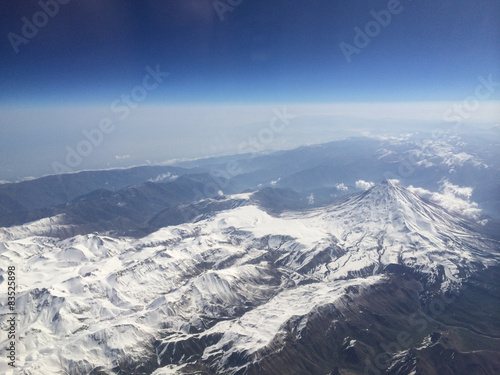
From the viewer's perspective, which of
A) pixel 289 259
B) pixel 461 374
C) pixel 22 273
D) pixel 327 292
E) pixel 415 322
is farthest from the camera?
pixel 289 259

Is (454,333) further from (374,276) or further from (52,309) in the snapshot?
(52,309)

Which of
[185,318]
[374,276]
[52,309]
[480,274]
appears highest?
[52,309]

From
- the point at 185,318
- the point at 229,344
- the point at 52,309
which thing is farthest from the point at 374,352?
the point at 52,309

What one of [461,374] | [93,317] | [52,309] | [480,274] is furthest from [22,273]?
[480,274]

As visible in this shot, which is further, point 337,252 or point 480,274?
point 337,252

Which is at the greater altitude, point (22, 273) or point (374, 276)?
point (22, 273)

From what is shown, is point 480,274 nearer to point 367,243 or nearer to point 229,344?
point 367,243

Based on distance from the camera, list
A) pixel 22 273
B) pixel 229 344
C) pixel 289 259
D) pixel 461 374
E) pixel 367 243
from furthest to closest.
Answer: pixel 367 243
pixel 289 259
pixel 22 273
pixel 229 344
pixel 461 374
